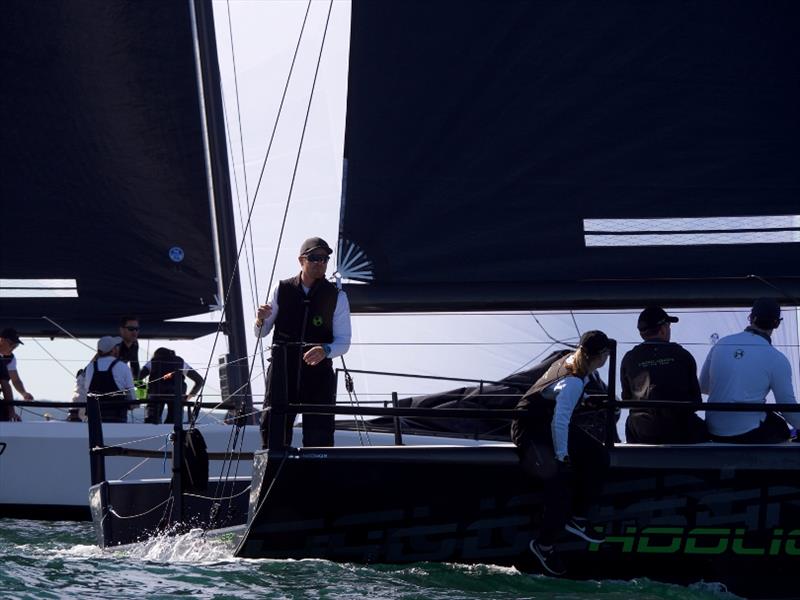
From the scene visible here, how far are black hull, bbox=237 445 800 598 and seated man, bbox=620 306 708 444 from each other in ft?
0.66

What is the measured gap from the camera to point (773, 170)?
897 centimetres

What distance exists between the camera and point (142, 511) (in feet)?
27.7

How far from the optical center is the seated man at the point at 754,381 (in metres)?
6.91

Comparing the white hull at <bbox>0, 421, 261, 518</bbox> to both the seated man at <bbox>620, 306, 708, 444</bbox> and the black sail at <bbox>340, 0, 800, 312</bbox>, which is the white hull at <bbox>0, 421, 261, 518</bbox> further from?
the seated man at <bbox>620, 306, 708, 444</bbox>

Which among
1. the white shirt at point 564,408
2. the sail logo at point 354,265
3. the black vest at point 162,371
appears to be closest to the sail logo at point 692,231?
the sail logo at point 354,265

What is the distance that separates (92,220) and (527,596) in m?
6.38

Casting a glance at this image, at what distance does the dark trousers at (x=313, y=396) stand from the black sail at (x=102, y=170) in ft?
14.2

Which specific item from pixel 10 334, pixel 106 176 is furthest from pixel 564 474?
pixel 10 334

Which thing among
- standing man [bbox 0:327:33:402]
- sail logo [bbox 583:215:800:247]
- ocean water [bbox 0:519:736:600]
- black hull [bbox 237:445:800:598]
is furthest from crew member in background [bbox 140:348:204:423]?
black hull [bbox 237:445:800:598]

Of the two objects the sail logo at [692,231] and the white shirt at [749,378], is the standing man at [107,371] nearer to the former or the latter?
the sail logo at [692,231]

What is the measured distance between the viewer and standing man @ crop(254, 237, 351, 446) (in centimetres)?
710

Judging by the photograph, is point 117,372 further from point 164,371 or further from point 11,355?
point 11,355

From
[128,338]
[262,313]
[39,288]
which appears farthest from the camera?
[39,288]

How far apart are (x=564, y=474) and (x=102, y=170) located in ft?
20.1
